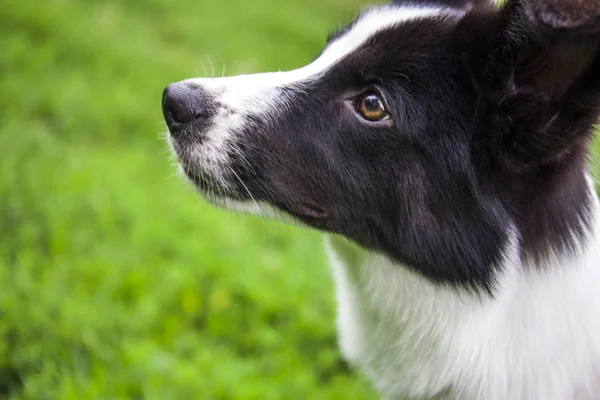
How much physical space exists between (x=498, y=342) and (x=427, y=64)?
3.74 feet

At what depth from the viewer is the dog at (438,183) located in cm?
238

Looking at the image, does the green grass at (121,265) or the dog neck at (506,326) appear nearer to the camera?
the dog neck at (506,326)

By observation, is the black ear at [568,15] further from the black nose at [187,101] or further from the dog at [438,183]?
the black nose at [187,101]

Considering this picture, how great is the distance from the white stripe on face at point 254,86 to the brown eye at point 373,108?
236 millimetres

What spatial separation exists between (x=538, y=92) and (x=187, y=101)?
1340mm

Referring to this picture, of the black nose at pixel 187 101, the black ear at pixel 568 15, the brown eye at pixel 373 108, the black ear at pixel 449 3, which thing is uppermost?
the black ear at pixel 568 15

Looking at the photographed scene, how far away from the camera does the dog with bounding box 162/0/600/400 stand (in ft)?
7.80

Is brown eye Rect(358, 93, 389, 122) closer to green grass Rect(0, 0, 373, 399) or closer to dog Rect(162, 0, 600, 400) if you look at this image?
dog Rect(162, 0, 600, 400)

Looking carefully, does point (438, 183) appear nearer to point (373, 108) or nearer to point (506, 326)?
point (373, 108)

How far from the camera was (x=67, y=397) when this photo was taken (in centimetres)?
316

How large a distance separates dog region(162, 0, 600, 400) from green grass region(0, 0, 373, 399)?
21.2 inches

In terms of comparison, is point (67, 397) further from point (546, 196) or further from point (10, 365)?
point (546, 196)

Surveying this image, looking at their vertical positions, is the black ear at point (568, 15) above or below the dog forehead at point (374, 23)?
above

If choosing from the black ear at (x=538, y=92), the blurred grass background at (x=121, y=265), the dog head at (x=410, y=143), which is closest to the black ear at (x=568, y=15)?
the black ear at (x=538, y=92)
